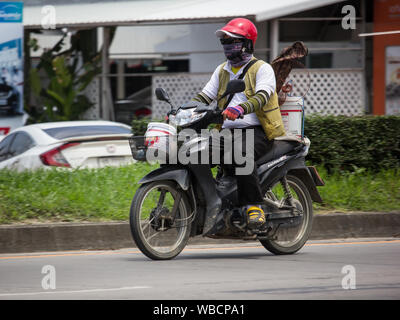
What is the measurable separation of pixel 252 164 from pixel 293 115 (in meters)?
0.78

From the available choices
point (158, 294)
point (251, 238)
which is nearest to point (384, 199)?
point (251, 238)

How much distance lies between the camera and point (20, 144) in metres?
12.1

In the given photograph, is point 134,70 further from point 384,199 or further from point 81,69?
point 384,199

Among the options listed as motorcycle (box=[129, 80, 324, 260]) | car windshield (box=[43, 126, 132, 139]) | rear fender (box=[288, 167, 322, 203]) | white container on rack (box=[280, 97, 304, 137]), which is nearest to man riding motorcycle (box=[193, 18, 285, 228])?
motorcycle (box=[129, 80, 324, 260])

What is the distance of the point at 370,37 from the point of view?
18.5 metres

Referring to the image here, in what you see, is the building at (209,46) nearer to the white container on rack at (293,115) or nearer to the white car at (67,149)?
the white car at (67,149)

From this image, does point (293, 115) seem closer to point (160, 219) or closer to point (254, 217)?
point (254, 217)

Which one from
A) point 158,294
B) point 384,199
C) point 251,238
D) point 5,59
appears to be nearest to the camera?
point 158,294

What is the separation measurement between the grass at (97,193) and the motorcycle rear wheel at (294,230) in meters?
1.80

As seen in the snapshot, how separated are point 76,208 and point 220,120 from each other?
104 inches

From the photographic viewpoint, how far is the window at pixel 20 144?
11844 mm
